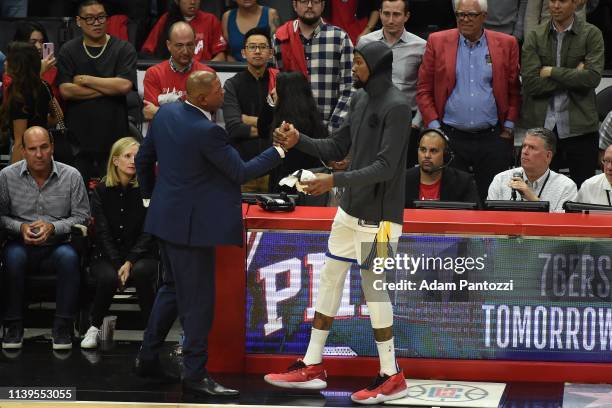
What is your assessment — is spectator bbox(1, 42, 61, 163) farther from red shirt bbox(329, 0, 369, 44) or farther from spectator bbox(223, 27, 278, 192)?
red shirt bbox(329, 0, 369, 44)

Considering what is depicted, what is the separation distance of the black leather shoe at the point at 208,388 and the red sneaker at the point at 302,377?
0.27 m

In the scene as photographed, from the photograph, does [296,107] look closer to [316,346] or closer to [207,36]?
[316,346]

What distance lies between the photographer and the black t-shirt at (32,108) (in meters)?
9.34

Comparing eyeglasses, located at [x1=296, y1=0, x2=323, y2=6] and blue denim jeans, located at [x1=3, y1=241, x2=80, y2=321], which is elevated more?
eyeglasses, located at [x1=296, y1=0, x2=323, y2=6]

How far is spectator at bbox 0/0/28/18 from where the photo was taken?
1168 centimetres

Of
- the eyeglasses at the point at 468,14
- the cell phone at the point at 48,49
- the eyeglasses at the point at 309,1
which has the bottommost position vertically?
the cell phone at the point at 48,49

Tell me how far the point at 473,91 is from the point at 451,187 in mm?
1306

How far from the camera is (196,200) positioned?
259 inches

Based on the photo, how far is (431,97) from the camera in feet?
31.2

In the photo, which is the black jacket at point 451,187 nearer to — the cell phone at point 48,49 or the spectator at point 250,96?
the spectator at point 250,96

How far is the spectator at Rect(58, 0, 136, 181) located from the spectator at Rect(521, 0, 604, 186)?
3.18 meters

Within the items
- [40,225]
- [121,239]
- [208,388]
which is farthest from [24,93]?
[208,388]

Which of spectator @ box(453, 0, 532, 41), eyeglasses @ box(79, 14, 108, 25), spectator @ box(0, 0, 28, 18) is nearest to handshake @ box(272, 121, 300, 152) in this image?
eyeglasses @ box(79, 14, 108, 25)

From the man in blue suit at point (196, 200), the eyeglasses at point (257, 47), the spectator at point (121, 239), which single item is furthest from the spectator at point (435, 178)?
the man in blue suit at point (196, 200)
